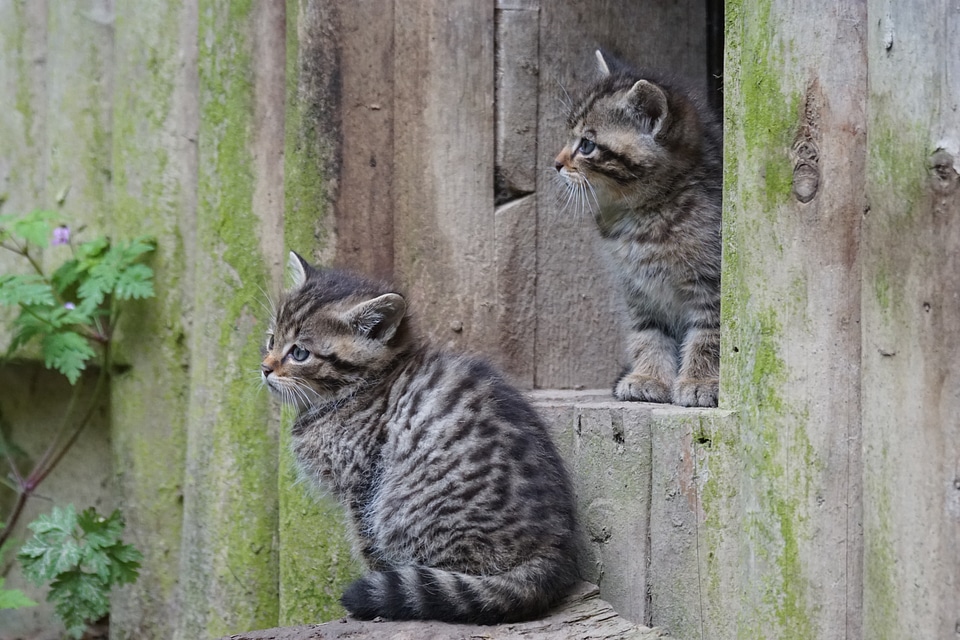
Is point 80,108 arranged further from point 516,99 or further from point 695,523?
point 695,523

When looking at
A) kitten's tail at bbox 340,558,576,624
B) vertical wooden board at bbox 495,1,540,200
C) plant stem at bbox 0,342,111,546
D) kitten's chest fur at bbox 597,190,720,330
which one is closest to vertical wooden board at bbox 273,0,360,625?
vertical wooden board at bbox 495,1,540,200

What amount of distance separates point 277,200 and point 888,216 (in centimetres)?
261

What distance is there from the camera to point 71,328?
17.1 ft

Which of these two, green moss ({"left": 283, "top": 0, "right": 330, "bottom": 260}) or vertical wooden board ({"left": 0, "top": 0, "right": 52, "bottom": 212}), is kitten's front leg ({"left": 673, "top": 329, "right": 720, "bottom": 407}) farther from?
vertical wooden board ({"left": 0, "top": 0, "right": 52, "bottom": 212})

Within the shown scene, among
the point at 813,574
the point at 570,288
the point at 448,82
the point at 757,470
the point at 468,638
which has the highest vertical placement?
the point at 448,82

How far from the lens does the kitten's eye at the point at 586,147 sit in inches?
171

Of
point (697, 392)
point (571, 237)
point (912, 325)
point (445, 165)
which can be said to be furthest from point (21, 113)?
point (912, 325)

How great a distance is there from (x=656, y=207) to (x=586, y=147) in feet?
1.20

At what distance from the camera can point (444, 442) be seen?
3.78 meters

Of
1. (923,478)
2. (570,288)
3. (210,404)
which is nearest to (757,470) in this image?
(923,478)

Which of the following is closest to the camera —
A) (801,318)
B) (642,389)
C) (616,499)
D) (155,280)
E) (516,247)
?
(801,318)

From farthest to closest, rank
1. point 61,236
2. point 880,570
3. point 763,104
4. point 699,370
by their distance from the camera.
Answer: point 61,236, point 699,370, point 763,104, point 880,570

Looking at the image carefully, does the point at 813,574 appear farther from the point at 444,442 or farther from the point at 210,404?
the point at 210,404

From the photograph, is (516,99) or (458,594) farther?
(516,99)
